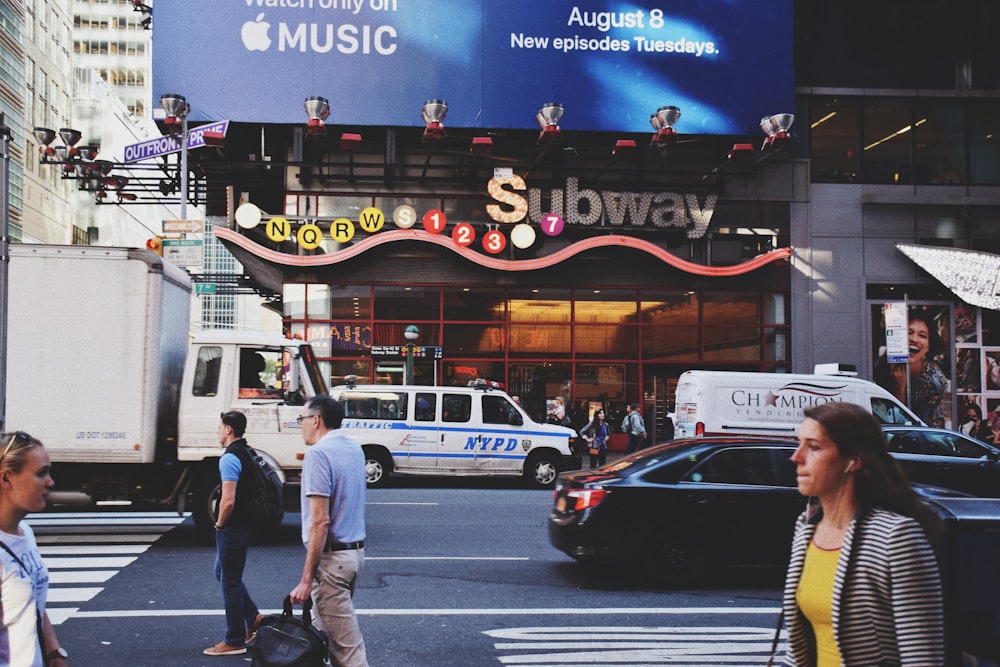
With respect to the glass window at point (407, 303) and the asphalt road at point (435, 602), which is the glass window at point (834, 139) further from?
Answer: the asphalt road at point (435, 602)

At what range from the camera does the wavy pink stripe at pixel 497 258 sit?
24.4 m

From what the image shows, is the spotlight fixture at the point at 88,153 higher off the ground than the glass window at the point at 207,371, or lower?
higher

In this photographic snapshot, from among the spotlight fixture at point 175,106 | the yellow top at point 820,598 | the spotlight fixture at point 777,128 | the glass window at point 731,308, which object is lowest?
the yellow top at point 820,598

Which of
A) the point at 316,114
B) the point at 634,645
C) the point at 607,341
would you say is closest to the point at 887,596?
the point at 634,645

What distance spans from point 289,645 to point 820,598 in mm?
2657

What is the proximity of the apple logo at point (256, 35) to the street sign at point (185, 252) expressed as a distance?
30.5ft

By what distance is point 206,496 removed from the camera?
11.5 m

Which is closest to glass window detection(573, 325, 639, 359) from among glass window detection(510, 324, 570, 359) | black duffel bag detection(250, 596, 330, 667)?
glass window detection(510, 324, 570, 359)

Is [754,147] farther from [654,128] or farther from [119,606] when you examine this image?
[119,606]

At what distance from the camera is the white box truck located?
10.9 m

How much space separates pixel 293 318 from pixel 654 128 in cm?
1129

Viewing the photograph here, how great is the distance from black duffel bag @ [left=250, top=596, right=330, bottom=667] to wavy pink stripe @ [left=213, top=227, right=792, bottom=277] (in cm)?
2047

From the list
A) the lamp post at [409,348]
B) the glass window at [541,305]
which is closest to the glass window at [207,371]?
the lamp post at [409,348]

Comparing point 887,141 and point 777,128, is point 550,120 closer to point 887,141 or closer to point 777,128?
point 777,128
